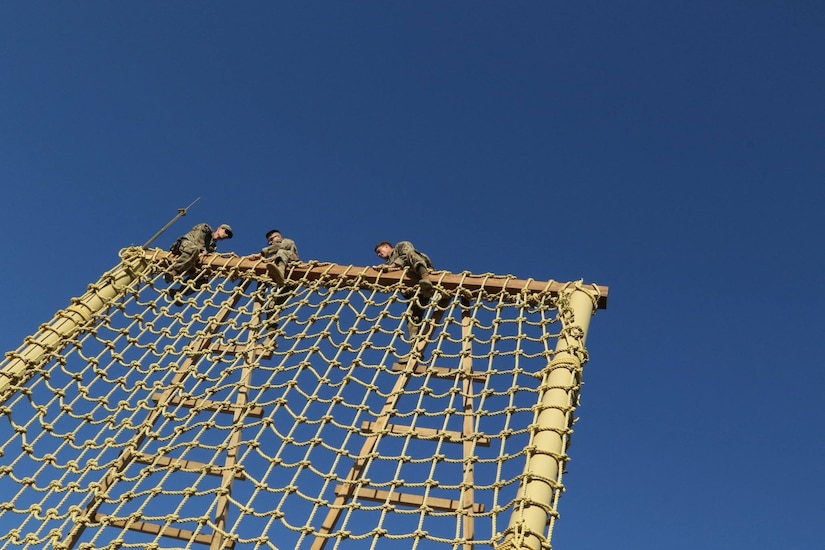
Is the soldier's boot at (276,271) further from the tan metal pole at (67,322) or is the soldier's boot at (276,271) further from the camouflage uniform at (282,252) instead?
the tan metal pole at (67,322)

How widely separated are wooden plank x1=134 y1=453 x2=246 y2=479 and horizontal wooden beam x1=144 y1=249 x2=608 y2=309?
1110 mm

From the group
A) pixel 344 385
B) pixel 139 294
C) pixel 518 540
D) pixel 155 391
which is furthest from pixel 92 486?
pixel 518 540

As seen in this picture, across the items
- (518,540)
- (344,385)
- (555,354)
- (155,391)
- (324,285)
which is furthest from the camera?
(324,285)

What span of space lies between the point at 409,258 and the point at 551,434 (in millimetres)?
1383

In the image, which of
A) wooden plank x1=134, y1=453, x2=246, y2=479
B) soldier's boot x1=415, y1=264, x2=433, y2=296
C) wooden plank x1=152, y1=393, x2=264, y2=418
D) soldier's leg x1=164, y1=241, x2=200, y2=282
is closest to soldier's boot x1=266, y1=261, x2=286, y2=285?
soldier's leg x1=164, y1=241, x2=200, y2=282

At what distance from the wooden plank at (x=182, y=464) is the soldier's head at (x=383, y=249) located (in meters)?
1.67

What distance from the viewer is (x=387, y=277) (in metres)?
3.58

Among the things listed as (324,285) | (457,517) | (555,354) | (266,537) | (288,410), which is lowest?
(266,537)

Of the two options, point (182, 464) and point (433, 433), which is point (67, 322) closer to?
point (182, 464)

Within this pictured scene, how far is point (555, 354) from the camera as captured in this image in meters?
2.77

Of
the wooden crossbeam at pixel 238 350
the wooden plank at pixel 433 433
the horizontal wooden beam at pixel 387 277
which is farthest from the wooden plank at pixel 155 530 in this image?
the horizontal wooden beam at pixel 387 277

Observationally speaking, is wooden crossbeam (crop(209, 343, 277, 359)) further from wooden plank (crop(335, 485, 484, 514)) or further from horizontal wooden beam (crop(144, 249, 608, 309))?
wooden plank (crop(335, 485, 484, 514))

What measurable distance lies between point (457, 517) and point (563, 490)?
32 centimetres

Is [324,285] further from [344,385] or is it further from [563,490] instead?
[563,490]
